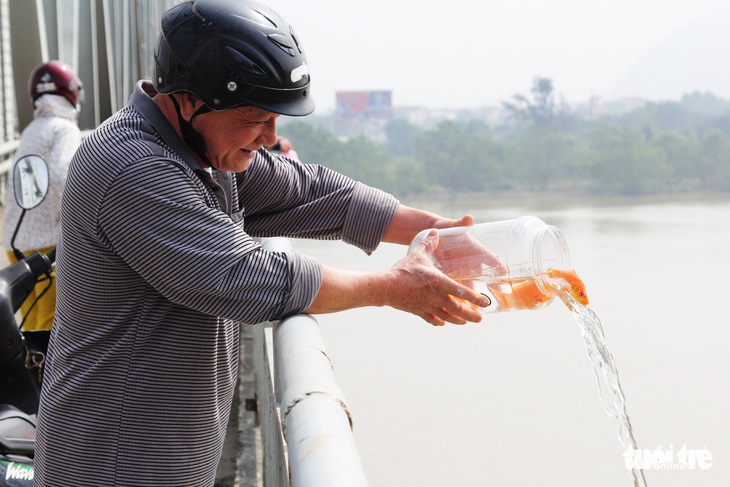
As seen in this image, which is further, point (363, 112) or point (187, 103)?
point (363, 112)

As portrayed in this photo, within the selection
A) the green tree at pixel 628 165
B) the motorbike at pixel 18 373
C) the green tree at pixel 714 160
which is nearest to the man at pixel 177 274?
the motorbike at pixel 18 373

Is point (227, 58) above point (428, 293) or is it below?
above

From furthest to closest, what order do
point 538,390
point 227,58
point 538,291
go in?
point 538,390, point 538,291, point 227,58

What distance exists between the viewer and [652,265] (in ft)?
45.0

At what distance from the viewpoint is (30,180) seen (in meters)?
3.77

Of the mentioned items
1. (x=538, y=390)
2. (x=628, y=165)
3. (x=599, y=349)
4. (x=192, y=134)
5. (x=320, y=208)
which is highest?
(x=192, y=134)

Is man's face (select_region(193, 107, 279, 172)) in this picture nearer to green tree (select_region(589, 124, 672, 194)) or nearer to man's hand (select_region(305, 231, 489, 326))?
man's hand (select_region(305, 231, 489, 326))

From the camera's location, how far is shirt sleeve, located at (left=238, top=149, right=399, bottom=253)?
227 cm

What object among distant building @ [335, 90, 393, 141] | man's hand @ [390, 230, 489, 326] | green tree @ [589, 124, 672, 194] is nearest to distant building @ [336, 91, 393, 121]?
distant building @ [335, 90, 393, 141]

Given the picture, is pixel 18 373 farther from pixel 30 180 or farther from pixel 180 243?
pixel 180 243

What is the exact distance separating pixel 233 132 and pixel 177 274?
335mm

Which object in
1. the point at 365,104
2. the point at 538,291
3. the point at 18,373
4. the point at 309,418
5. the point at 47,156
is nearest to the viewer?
the point at 309,418

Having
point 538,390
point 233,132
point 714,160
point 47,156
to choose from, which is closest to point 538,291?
point 233,132

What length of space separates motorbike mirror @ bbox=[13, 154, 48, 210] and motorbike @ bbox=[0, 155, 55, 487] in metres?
0.57
